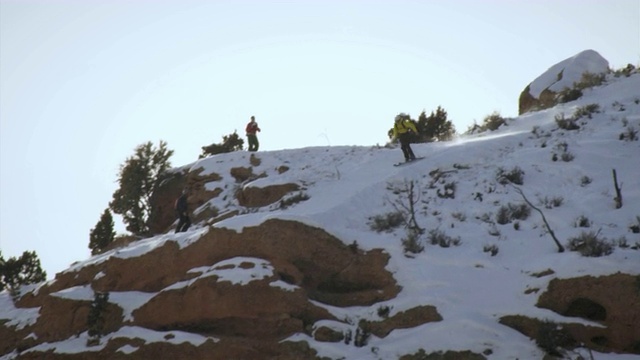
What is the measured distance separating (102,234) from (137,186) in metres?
2.45

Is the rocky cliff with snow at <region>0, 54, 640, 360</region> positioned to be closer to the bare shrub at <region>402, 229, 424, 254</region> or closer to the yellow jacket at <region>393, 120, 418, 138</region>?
the bare shrub at <region>402, 229, 424, 254</region>

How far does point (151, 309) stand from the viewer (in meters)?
13.6

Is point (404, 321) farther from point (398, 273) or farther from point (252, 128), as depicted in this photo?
point (252, 128)

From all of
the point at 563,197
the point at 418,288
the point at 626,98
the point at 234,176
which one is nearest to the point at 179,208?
the point at 234,176

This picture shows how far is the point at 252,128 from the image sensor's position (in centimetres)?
2778

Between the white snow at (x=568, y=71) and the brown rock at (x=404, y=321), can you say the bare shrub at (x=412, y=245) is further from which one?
the white snow at (x=568, y=71)

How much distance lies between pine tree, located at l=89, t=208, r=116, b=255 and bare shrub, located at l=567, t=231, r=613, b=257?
723 inches

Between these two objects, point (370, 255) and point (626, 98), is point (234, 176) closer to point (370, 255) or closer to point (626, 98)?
point (370, 255)

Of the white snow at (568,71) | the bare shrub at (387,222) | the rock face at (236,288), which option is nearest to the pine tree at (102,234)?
the rock face at (236,288)

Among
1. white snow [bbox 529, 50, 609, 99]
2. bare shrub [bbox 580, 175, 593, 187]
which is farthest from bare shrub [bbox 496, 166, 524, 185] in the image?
white snow [bbox 529, 50, 609, 99]

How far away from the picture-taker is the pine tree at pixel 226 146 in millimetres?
30375

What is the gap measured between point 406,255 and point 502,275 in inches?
87.9

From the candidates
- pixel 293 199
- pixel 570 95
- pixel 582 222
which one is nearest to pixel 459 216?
pixel 582 222

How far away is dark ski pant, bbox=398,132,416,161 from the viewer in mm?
20392
